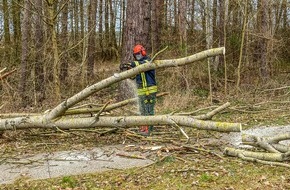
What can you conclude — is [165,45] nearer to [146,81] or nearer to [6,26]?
[6,26]

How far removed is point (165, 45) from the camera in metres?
18.3

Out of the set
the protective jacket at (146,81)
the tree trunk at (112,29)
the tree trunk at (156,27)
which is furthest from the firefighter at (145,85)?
the tree trunk at (112,29)

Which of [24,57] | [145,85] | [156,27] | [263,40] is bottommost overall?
[145,85]

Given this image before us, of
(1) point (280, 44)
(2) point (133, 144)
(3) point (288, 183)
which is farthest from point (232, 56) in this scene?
(3) point (288, 183)

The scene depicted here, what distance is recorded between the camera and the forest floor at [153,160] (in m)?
5.48

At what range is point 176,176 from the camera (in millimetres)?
5684

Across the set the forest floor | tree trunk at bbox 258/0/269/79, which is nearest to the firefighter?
the forest floor

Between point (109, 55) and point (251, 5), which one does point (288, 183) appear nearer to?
point (251, 5)

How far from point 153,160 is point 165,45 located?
12291mm

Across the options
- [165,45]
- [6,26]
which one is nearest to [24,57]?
[6,26]

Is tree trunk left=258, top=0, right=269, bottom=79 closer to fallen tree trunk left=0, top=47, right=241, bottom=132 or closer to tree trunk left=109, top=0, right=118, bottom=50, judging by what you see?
fallen tree trunk left=0, top=47, right=241, bottom=132

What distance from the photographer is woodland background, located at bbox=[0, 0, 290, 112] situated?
1353 cm

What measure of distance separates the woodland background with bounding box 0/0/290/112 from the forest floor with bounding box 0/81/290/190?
3456mm

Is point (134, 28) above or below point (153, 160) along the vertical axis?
above
